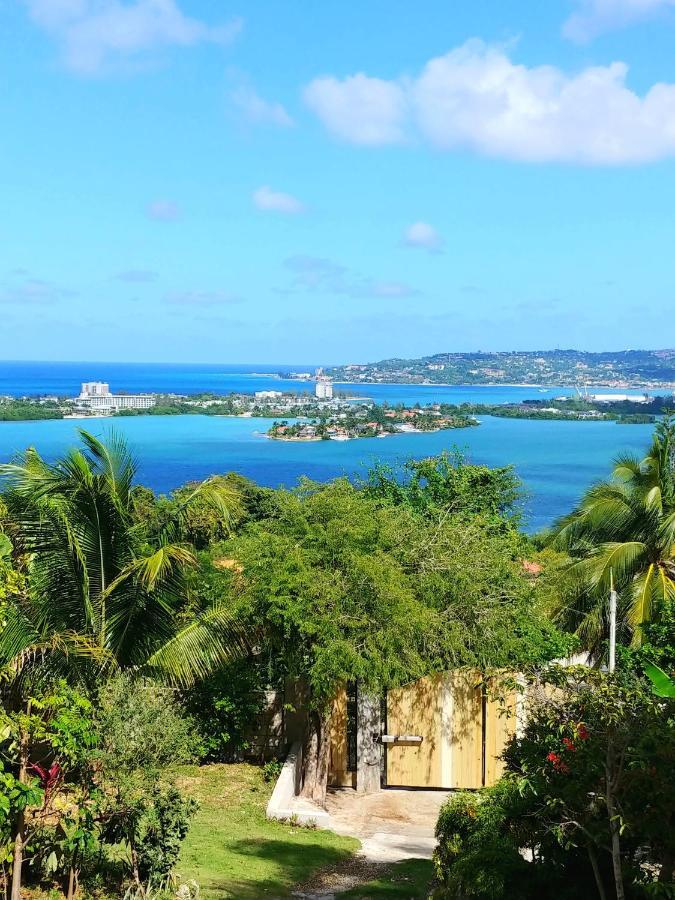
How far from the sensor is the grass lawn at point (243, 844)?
8133 mm

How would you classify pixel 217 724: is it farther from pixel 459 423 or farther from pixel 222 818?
pixel 459 423

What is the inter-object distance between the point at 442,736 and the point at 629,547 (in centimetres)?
605

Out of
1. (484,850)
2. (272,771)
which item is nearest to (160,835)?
(484,850)

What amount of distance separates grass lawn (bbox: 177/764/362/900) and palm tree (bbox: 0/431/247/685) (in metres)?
1.49

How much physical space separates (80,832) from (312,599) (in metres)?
4.29

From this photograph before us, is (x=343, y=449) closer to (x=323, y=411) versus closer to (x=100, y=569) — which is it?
(x=323, y=411)

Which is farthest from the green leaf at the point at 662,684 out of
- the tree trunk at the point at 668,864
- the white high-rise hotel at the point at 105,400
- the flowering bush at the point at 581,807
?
the white high-rise hotel at the point at 105,400

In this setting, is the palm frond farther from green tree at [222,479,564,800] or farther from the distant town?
the distant town

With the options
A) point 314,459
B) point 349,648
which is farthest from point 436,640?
point 314,459

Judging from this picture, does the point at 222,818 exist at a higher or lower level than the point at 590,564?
lower

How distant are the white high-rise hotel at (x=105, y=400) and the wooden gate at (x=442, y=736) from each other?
146468mm

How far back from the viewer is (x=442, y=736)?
11719 millimetres

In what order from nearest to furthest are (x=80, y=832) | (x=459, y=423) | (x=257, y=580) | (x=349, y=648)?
(x=80, y=832)
(x=349, y=648)
(x=257, y=580)
(x=459, y=423)

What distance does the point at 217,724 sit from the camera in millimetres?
12492
